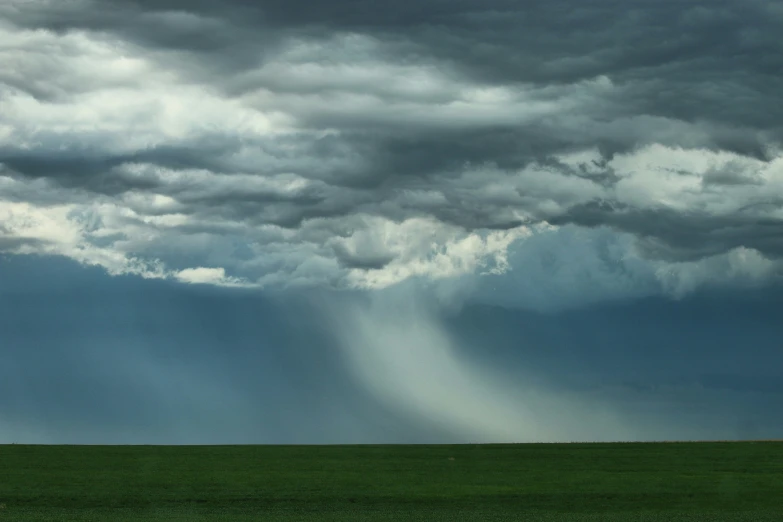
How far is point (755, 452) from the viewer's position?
120m

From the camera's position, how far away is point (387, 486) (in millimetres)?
72312

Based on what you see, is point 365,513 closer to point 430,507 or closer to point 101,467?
point 430,507

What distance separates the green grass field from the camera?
53312 millimetres

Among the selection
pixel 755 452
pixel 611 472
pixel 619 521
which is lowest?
pixel 619 521

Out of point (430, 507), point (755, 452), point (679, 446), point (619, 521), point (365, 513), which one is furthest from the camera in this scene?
point (679, 446)

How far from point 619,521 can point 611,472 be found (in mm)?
39377

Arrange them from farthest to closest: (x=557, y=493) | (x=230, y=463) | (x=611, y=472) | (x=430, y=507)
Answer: (x=230, y=463)
(x=611, y=472)
(x=557, y=493)
(x=430, y=507)

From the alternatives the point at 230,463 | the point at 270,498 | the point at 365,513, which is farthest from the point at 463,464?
the point at 365,513

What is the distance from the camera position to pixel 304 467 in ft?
303

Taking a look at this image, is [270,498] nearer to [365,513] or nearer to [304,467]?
[365,513]

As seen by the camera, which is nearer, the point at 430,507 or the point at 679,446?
the point at 430,507

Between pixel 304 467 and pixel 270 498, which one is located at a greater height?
pixel 304 467

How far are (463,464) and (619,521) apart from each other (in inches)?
2023

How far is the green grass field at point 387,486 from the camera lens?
53.3 metres
